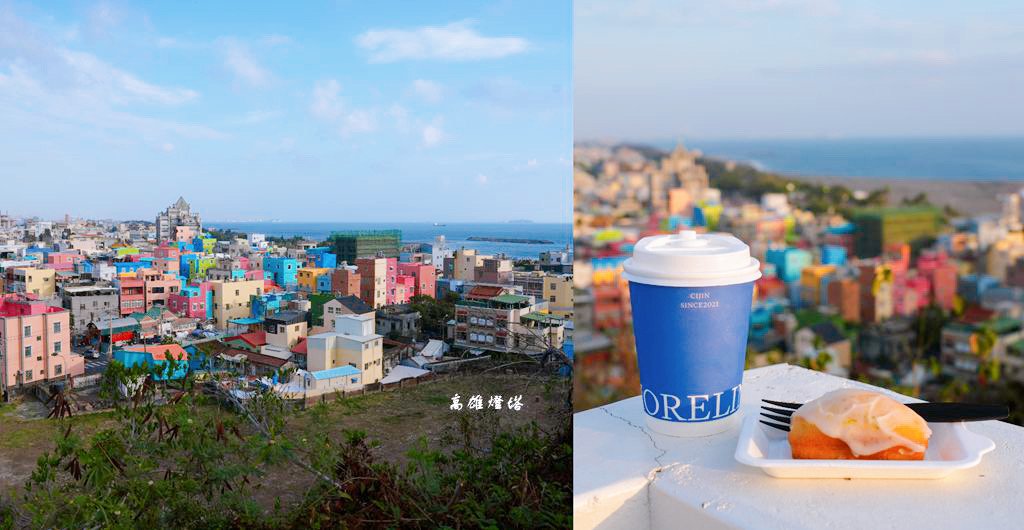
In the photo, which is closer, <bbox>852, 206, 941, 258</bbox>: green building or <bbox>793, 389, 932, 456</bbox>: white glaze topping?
<bbox>793, 389, 932, 456</bbox>: white glaze topping

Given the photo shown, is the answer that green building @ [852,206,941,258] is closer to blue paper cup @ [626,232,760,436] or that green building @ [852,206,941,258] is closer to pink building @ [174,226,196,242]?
pink building @ [174,226,196,242]

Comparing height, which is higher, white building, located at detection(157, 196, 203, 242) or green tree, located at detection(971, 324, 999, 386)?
white building, located at detection(157, 196, 203, 242)

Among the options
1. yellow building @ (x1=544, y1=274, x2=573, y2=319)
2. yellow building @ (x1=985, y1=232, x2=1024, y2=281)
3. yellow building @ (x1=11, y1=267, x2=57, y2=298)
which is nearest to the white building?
yellow building @ (x1=11, y1=267, x2=57, y2=298)

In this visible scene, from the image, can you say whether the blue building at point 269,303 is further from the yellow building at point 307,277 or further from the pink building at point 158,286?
the pink building at point 158,286

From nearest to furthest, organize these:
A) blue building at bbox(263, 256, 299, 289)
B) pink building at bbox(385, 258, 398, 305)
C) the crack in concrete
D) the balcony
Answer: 1. the balcony
2. the crack in concrete
3. blue building at bbox(263, 256, 299, 289)
4. pink building at bbox(385, 258, 398, 305)

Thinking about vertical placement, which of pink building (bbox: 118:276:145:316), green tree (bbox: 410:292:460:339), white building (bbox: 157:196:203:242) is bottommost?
green tree (bbox: 410:292:460:339)

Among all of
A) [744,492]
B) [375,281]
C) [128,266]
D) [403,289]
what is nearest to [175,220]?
[128,266]
